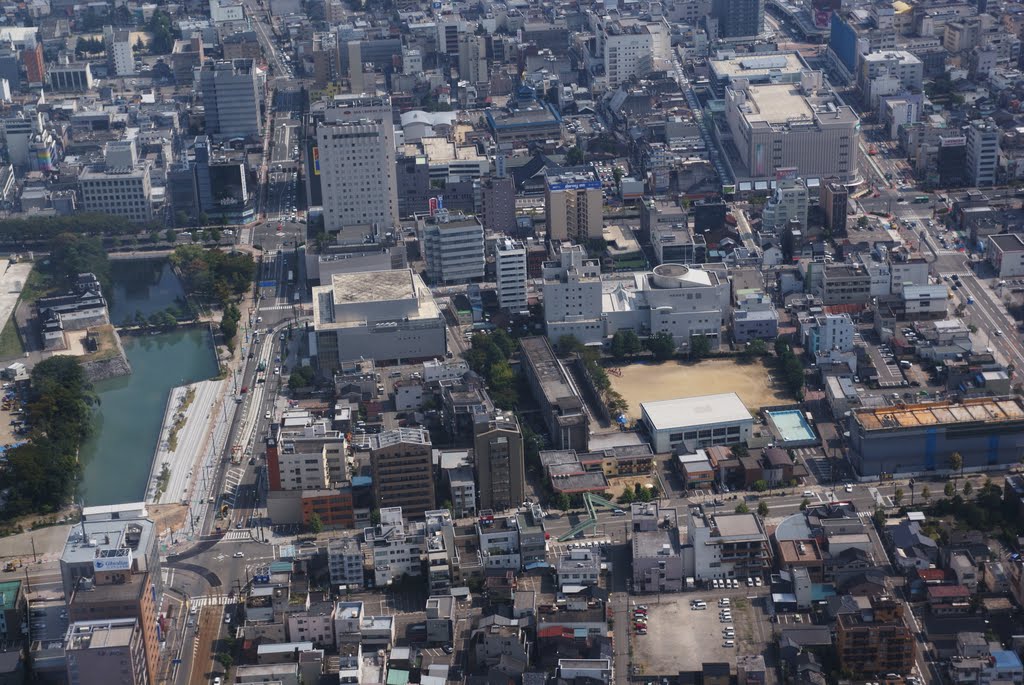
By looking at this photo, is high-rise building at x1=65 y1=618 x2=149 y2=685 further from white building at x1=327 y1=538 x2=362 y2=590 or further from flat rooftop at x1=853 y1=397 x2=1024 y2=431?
flat rooftop at x1=853 y1=397 x2=1024 y2=431

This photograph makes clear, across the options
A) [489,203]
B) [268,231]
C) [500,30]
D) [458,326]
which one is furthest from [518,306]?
[500,30]

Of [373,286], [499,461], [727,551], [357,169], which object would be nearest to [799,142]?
[357,169]

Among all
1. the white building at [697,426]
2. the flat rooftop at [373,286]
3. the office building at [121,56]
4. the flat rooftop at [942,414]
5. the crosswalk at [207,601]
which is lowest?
the crosswalk at [207,601]

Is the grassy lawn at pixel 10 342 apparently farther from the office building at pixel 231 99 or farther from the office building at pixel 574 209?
the office building at pixel 231 99

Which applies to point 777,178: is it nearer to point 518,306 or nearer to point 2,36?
point 518,306

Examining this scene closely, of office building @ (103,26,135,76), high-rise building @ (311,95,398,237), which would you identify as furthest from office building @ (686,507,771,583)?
office building @ (103,26,135,76)

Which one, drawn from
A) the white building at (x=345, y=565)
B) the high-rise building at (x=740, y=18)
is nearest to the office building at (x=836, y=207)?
the white building at (x=345, y=565)
